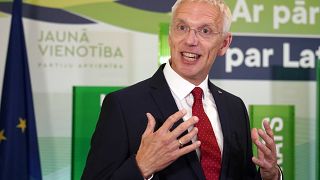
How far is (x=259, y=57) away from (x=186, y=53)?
1559 mm

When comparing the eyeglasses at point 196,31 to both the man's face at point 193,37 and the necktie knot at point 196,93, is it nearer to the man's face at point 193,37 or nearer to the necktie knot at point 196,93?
the man's face at point 193,37

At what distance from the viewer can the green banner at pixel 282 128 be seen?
315 cm

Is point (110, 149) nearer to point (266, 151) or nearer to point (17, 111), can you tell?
point (266, 151)

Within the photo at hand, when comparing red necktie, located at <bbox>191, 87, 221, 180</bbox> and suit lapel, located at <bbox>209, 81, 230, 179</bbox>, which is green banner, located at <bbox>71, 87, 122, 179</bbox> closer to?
suit lapel, located at <bbox>209, 81, 230, 179</bbox>

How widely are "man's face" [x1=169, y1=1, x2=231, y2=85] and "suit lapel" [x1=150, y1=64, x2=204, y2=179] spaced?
9cm

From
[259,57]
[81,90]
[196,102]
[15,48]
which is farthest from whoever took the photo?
[259,57]

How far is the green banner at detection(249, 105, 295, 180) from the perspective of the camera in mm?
3152

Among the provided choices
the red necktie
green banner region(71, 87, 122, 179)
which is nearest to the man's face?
the red necktie

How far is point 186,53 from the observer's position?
1.70 m

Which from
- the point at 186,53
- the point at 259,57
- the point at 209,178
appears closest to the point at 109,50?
the point at 259,57

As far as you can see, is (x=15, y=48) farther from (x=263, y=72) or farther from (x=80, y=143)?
(x=263, y=72)

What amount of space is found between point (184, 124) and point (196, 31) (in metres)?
0.46

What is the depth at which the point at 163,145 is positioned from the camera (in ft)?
4.58

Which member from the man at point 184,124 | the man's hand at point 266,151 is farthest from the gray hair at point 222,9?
the man's hand at point 266,151
